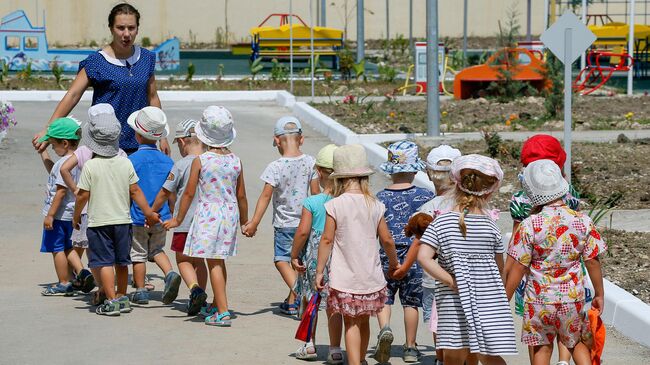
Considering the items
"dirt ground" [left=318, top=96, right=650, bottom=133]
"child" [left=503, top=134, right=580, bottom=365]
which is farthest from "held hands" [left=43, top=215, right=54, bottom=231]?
"dirt ground" [left=318, top=96, right=650, bottom=133]

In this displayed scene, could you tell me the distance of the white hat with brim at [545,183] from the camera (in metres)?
5.64

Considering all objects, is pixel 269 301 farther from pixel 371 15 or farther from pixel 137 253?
pixel 371 15

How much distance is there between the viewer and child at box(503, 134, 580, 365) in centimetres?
607

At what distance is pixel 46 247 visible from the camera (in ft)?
26.8

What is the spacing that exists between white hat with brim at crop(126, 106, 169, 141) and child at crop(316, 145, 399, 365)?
192 cm

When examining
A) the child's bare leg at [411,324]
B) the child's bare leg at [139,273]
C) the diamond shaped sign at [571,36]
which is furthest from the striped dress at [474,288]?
the diamond shaped sign at [571,36]

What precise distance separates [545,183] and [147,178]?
3.18 metres

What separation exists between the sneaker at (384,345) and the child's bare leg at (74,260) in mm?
2597

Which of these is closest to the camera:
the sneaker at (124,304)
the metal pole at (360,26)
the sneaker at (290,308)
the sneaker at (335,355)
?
the sneaker at (335,355)

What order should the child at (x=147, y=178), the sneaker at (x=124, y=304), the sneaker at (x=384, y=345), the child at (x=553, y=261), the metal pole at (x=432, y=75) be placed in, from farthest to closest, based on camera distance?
the metal pole at (x=432, y=75) < the child at (x=147, y=178) < the sneaker at (x=124, y=304) < the sneaker at (x=384, y=345) < the child at (x=553, y=261)

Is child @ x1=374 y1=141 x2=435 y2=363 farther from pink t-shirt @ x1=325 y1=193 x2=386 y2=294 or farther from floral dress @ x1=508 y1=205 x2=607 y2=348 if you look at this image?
floral dress @ x1=508 y1=205 x2=607 y2=348

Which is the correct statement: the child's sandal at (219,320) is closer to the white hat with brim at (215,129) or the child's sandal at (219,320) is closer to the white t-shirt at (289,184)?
the white t-shirt at (289,184)

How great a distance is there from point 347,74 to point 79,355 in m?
20.7

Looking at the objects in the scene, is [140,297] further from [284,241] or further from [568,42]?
[568,42]
